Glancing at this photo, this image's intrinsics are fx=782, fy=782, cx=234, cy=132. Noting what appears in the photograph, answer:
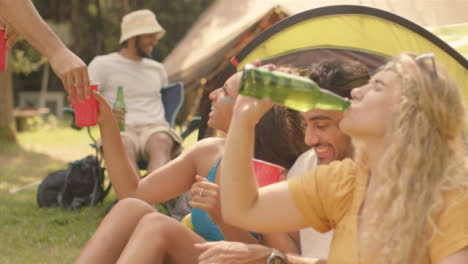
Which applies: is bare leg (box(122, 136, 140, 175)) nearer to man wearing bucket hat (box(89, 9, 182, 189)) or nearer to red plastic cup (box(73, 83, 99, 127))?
man wearing bucket hat (box(89, 9, 182, 189))

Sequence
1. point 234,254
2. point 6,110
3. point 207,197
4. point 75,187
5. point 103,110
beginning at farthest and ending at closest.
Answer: point 6,110
point 75,187
point 103,110
point 207,197
point 234,254

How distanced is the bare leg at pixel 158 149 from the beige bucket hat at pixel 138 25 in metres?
0.75

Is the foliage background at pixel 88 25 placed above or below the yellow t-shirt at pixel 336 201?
below

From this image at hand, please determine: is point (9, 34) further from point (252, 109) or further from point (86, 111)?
point (252, 109)

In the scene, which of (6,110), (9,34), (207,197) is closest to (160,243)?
(207,197)

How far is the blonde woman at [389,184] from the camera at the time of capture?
1.66 metres

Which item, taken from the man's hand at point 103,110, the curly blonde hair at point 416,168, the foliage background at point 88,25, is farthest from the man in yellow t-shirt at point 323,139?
the foliage background at point 88,25

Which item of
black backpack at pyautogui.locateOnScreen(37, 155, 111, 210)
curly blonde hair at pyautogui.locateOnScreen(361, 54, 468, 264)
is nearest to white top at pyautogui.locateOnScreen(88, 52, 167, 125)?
black backpack at pyautogui.locateOnScreen(37, 155, 111, 210)

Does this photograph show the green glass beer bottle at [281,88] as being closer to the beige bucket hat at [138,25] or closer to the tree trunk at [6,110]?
the beige bucket hat at [138,25]

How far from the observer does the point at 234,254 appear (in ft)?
6.42

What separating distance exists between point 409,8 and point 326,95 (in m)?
1.96

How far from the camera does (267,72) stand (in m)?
1.67

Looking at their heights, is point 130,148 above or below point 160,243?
below

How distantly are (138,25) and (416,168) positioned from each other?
3817 mm
